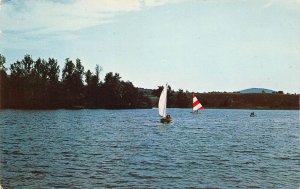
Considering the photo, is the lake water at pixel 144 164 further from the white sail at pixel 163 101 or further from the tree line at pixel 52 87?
the tree line at pixel 52 87

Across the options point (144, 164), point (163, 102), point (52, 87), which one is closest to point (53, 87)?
point (52, 87)

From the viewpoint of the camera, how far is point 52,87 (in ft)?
565

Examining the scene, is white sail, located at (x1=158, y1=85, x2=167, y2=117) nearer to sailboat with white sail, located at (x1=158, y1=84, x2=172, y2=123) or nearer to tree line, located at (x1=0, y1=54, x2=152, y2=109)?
sailboat with white sail, located at (x1=158, y1=84, x2=172, y2=123)

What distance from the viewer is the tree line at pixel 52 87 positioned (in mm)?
159000

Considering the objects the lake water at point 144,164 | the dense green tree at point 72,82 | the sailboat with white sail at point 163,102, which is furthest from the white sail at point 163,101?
the dense green tree at point 72,82

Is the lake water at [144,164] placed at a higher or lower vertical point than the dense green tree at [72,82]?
lower

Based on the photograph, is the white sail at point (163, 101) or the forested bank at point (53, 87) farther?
the forested bank at point (53, 87)

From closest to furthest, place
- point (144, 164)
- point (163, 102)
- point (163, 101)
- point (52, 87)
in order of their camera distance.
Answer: point (144, 164) < point (163, 101) < point (163, 102) < point (52, 87)

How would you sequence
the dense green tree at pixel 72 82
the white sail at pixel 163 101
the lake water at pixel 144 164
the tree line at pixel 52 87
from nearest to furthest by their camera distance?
the lake water at pixel 144 164
the white sail at pixel 163 101
the tree line at pixel 52 87
the dense green tree at pixel 72 82

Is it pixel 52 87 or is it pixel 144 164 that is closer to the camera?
pixel 144 164

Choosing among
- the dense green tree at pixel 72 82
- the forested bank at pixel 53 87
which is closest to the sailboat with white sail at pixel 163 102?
the forested bank at pixel 53 87

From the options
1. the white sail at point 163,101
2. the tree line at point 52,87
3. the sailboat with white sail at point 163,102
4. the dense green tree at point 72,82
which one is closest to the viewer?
the white sail at point 163,101

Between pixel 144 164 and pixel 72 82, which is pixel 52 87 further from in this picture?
pixel 144 164

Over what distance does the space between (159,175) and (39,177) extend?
29.4 ft
